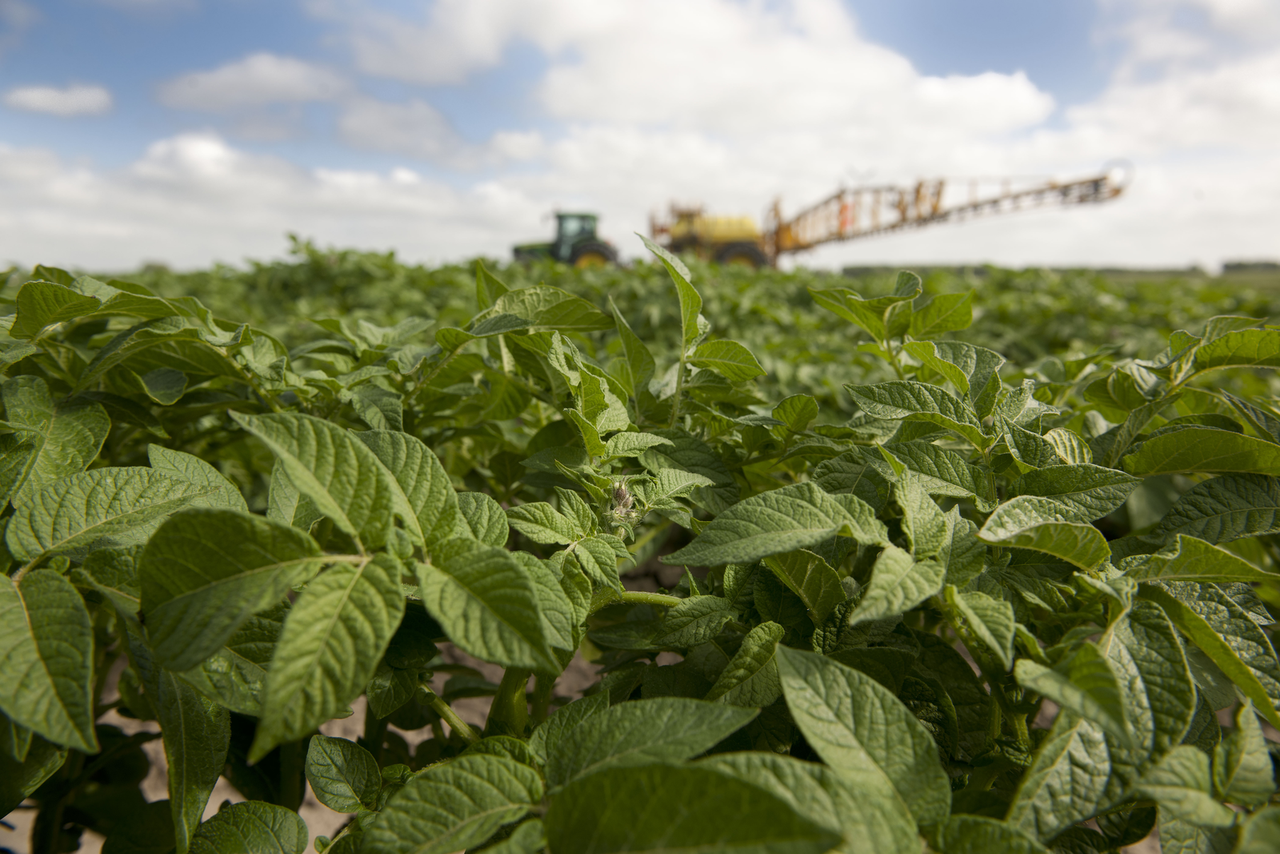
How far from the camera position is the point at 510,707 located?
91cm

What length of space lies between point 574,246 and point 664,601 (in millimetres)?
16567

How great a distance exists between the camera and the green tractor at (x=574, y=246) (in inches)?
645

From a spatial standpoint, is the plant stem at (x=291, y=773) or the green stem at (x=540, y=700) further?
the plant stem at (x=291, y=773)

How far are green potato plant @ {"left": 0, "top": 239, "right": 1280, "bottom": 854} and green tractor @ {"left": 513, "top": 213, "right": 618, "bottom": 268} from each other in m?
15.5

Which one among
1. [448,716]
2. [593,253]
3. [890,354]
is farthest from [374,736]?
[593,253]

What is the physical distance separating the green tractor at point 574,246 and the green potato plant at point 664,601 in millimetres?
15452

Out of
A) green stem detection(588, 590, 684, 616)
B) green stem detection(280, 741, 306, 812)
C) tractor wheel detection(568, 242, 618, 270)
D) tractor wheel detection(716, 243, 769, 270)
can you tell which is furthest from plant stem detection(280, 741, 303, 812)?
tractor wheel detection(716, 243, 769, 270)

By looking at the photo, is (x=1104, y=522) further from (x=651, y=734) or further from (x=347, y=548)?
(x=347, y=548)

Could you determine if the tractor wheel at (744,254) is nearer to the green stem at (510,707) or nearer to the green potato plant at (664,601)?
the green potato plant at (664,601)

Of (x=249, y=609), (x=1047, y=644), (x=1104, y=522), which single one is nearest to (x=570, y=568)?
(x=249, y=609)

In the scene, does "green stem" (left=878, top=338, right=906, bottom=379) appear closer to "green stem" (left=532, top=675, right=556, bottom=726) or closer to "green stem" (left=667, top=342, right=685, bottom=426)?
"green stem" (left=667, top=342, right=685, bottom=426)

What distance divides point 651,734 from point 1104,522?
2137 millimetres

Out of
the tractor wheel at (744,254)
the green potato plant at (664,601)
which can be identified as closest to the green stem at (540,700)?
the green potato plant at (664,601)

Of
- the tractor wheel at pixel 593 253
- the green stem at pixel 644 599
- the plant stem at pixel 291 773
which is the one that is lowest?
the plant stem at pixel 291 773
